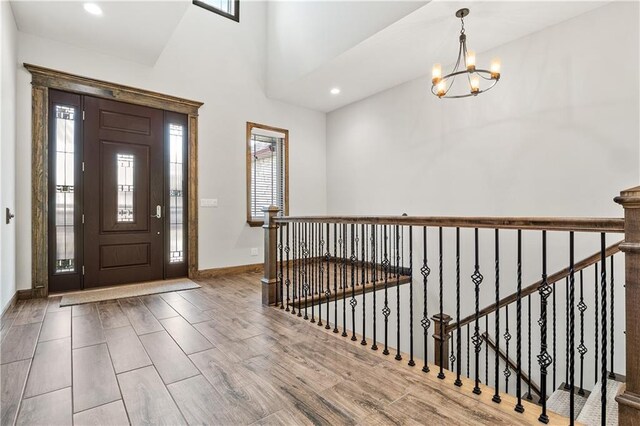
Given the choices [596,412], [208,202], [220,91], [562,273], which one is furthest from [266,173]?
[596,412]

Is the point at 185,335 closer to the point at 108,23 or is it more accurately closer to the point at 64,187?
the point at 64,187

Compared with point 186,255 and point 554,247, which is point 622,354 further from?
point 186,255

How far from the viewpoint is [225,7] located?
5.16 meters

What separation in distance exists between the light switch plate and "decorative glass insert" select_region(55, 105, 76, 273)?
5.08ft

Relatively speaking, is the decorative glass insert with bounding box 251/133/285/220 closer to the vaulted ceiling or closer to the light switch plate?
the light switch plate

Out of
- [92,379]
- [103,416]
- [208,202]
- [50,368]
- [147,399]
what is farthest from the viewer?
[208,202]

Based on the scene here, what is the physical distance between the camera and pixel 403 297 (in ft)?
16.2

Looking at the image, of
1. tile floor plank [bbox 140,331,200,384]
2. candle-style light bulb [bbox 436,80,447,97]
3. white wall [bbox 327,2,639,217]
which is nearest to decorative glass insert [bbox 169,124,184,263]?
tile floor plank [bbox 140,331,200,384]

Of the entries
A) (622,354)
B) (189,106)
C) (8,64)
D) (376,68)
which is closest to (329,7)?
(376,68)

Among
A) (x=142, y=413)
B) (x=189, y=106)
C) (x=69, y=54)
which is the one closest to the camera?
(x=142, y=413)

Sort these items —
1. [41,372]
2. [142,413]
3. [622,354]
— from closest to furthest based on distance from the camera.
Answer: [142,413], [41,372], [622,354]

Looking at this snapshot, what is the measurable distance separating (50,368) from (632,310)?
3150 mm

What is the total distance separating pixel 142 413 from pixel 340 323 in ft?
9.48

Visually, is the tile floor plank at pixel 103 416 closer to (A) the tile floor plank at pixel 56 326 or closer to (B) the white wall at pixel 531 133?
(A) the tile floor plank at pixel 56 326
